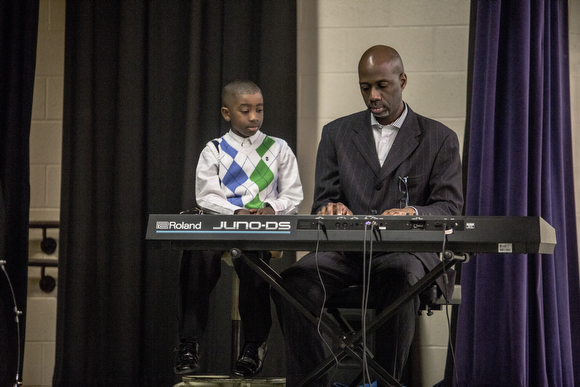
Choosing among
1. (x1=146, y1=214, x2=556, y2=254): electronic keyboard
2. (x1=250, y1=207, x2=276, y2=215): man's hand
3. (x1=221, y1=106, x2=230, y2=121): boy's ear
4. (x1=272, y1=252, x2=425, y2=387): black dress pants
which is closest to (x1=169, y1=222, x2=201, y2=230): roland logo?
(x1=146, y1=214, x2=556, y2=254): electronic keyboard

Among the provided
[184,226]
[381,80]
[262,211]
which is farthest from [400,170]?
[184,226]

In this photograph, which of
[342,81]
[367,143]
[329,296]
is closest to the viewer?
[329,296]

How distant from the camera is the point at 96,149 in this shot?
295cm

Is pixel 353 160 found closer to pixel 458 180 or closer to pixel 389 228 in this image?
pixel 458 180

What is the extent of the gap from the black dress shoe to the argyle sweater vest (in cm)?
57

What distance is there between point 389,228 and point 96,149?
71.4 inches

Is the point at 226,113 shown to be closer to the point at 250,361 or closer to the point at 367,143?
the point at 367,143

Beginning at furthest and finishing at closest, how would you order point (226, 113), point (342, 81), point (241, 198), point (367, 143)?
point (342, 81) < point (226, 113) < point (241, 198) < point (367, 143)

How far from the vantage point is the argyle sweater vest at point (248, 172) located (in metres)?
2.43

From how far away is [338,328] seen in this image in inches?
68.6

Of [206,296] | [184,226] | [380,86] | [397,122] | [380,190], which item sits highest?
[380,86]

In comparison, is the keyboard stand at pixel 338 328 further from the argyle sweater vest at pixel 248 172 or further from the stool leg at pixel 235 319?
the argyle sweater vest at pixel 248 172

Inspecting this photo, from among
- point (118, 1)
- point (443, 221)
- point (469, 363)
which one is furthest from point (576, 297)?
point (118, 1)

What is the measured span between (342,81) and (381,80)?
816 mm
